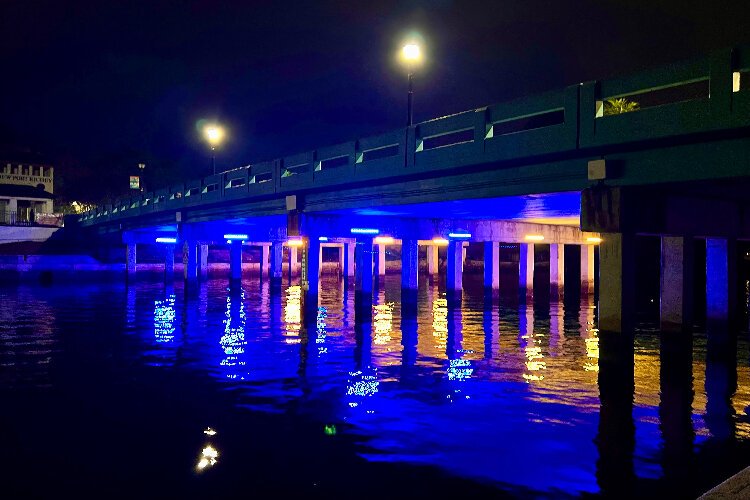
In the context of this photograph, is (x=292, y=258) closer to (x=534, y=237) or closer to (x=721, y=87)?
(x=534, y=237)

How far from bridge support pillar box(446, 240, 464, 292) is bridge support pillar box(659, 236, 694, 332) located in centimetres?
2389

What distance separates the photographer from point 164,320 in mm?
34688

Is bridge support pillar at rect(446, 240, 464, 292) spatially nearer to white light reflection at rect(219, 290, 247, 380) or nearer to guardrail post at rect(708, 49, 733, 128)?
white light reflection at rect(219, 290, 247, 380)

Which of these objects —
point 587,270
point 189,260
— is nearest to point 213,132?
point 189,260

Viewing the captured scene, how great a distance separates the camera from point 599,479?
10.1 meters

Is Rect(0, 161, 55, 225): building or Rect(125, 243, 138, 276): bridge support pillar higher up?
Rect(0, 161, 55, 225): building

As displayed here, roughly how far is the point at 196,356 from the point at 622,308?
1340cm

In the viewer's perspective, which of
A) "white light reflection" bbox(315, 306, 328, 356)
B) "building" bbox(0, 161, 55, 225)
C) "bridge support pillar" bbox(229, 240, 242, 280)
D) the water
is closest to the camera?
the water

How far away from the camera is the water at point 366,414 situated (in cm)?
1006

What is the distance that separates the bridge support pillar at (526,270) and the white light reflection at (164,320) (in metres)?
25.3

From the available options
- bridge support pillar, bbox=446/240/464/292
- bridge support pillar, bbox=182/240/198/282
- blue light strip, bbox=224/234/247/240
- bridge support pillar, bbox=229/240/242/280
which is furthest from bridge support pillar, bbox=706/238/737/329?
bridge support pillar, bbox=229/240/242/280

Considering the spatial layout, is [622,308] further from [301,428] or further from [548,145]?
[301,428]

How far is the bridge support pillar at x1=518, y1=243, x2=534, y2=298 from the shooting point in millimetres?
51066

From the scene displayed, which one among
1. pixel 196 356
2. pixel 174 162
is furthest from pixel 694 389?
pixel 174 162
